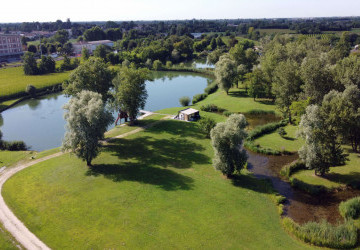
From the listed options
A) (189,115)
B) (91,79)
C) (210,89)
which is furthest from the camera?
(210,89)

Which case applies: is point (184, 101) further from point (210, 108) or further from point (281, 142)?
point (281, 142)

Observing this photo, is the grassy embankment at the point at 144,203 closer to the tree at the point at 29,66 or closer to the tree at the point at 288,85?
the tree at the point at 288,85

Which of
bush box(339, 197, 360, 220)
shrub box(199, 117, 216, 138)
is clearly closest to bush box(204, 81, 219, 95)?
shrub box(199, 117, 216, 138)

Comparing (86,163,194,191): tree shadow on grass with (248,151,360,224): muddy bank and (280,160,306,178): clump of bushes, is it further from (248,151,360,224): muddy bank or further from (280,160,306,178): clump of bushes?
(280,160,306,178): clump of bushes

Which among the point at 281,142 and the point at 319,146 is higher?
the point at 319,146

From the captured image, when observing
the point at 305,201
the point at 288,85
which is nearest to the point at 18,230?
the point at 305,201

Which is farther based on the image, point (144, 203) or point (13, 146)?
point (13, 146)
